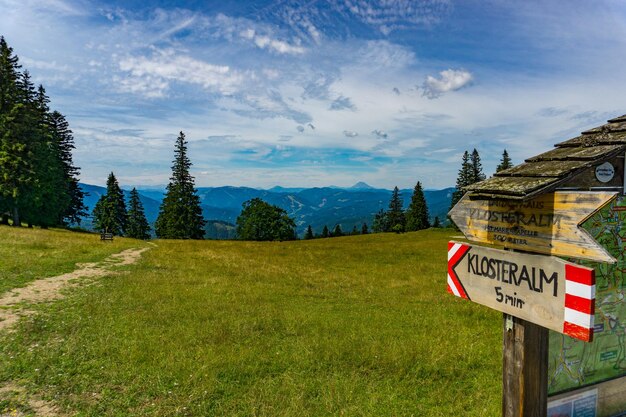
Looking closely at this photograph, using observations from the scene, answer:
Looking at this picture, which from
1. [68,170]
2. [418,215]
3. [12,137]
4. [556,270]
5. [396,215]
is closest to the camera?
[556,270]

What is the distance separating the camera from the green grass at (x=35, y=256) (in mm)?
14375

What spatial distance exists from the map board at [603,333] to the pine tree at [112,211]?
223 ft

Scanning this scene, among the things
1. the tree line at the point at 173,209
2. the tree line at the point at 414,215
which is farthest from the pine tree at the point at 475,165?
the tree line at the point at 173,209

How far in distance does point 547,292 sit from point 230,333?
26.4 feet

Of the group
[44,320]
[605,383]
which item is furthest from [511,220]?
[44,320]

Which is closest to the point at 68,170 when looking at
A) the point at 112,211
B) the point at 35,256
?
the point at 112,211

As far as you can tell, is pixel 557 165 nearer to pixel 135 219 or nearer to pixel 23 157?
pixel 23 157

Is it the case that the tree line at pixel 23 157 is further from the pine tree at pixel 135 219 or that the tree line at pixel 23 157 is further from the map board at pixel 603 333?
the map board at pixel 603 333

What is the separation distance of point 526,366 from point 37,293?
15.0m

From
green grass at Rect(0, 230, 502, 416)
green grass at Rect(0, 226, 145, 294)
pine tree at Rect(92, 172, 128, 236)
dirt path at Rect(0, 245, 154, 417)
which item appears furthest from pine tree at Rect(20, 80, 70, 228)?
green grass at Rect(0, 230, 502, 416)

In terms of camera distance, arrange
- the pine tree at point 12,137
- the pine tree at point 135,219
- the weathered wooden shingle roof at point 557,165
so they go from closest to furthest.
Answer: the weathered wooden shingle roof at point 557,165 → the pine tree at point 12,137 → the pine tree at point 135,219

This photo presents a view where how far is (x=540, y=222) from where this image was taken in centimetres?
318

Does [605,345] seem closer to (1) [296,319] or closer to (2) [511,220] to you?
(2) [511,220]

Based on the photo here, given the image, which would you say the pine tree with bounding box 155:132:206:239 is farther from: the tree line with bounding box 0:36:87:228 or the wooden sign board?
the wooden sign board
